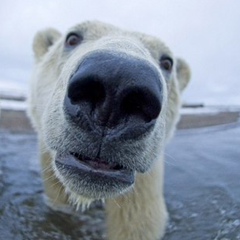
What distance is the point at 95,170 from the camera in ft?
7.65

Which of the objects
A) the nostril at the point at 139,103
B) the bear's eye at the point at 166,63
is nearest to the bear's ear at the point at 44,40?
the bear's eye at the point at 166,63

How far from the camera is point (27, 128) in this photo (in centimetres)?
993

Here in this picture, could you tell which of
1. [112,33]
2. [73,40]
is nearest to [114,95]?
[112,33]

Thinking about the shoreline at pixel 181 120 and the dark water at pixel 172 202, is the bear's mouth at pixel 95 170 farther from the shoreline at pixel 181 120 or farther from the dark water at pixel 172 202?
the shoreline at pixel 181 120

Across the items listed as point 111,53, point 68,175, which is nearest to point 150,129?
point 111,53

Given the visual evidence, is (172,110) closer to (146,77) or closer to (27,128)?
(146,77)

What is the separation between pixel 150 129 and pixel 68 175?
1.96ft

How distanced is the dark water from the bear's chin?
1.28 meters

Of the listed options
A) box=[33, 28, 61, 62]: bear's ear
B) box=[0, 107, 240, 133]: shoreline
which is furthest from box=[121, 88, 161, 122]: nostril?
box=[0, 107, 240, 133]: shoreline

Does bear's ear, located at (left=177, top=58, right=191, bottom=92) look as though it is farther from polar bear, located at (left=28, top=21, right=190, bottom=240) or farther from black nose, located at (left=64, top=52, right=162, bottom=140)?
black nose, located at (left=64, top=52, right=162, bottom=140)

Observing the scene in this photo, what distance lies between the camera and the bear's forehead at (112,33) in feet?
12.6

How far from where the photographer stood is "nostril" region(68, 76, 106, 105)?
6.38 feet

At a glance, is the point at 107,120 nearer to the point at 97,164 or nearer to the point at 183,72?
the point at 97,164

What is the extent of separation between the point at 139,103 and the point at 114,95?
0.13 metres
